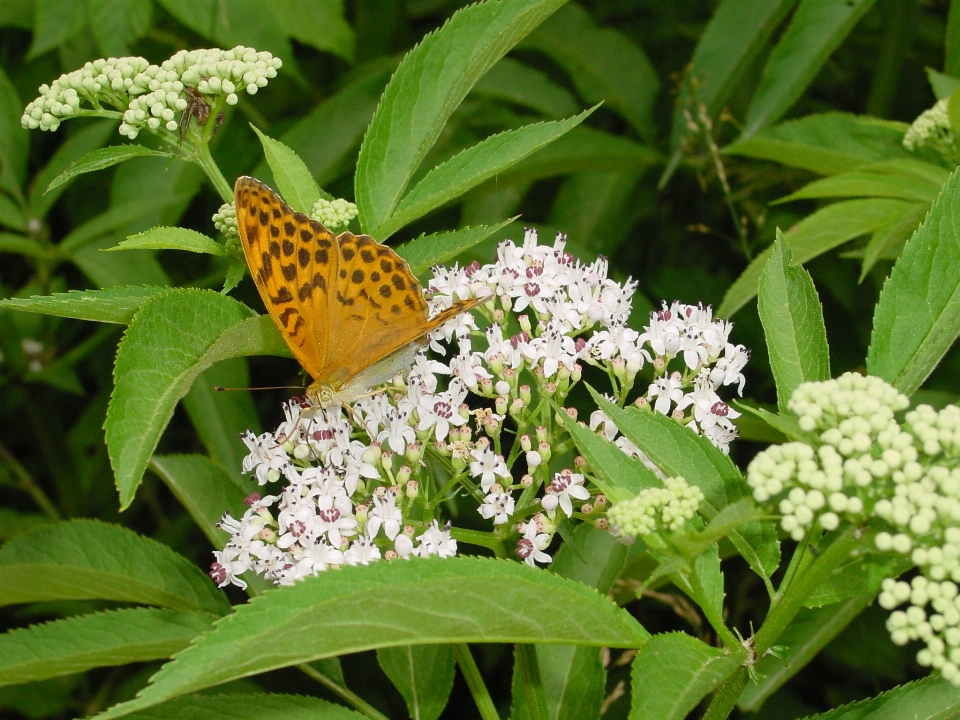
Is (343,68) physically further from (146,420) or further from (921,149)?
(146,420)

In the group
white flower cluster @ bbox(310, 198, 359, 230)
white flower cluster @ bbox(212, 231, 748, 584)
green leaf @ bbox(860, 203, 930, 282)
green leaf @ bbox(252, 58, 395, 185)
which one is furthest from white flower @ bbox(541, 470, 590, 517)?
green leaf @ bbox(252, 58, 395, 185)

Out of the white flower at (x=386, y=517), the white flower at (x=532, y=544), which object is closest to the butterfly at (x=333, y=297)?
the white flower at (x=386, y=517)

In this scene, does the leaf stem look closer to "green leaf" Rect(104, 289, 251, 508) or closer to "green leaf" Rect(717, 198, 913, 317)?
"green leaf" Rect(104, 289, 251, 508)

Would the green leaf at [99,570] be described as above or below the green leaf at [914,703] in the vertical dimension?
above

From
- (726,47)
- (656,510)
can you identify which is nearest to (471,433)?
(656,510)

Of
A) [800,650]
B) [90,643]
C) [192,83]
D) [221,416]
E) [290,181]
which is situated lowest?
[800,650]

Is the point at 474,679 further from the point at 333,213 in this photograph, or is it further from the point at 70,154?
the point at 70,154

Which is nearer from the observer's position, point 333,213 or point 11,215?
point 333,213

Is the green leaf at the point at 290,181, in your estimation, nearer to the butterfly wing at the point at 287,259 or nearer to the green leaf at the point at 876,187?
the butterfly wing at the point at 287,259

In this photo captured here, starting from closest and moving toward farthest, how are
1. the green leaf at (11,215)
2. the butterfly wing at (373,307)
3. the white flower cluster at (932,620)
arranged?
the white flower cluster at (932,620) < the butterfly wing at (373,307) < the green leaf at (11,215)
